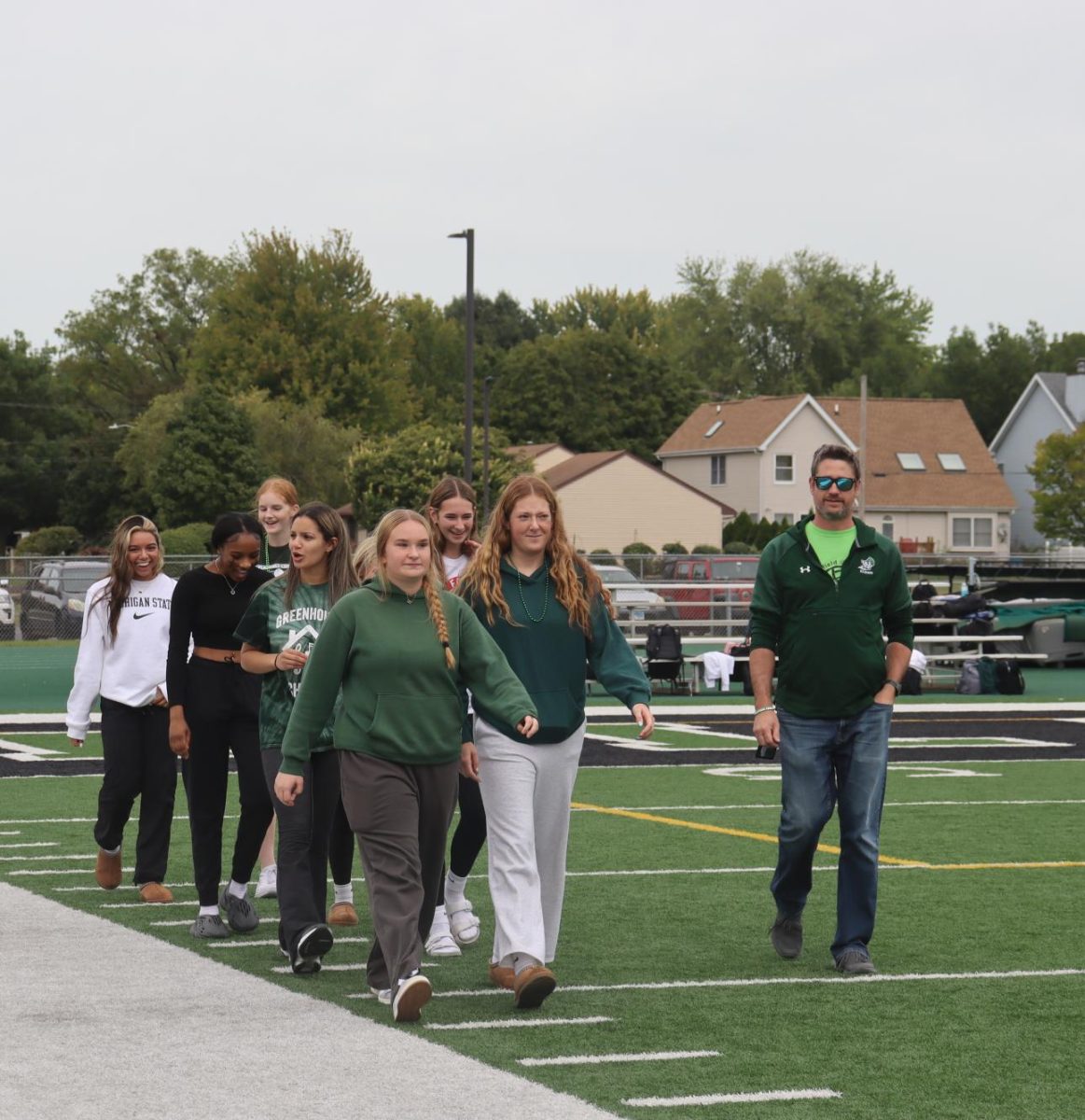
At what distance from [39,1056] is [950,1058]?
274 cm

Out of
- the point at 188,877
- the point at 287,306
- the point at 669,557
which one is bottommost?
the point at 188,877

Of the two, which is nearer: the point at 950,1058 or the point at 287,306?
the point at 950,1058

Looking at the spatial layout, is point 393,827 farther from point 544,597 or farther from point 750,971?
point 750,971

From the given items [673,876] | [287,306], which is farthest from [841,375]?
[673,876]

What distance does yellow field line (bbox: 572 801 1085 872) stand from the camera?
11297 mm

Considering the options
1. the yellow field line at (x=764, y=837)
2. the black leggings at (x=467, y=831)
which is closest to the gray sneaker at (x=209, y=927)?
the black leggings at (x=467, y=831)

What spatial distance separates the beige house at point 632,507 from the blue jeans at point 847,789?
234 feet

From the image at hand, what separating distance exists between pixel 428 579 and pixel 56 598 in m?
28.8

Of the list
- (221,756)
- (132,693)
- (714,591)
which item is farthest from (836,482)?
(714,591)

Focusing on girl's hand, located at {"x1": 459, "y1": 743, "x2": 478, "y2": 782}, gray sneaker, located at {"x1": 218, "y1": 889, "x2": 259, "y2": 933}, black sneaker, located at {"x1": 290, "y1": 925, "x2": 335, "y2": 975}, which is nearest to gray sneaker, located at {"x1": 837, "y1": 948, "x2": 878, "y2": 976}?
girl's hand, located at {"x1": 459, "y1": 743, "x2": 478, "y2": 782}

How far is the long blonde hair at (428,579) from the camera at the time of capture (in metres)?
7.16

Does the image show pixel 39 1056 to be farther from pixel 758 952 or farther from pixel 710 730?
pixel 710 730

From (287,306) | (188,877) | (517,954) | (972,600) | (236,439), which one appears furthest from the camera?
(287,306)

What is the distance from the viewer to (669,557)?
3850cm
